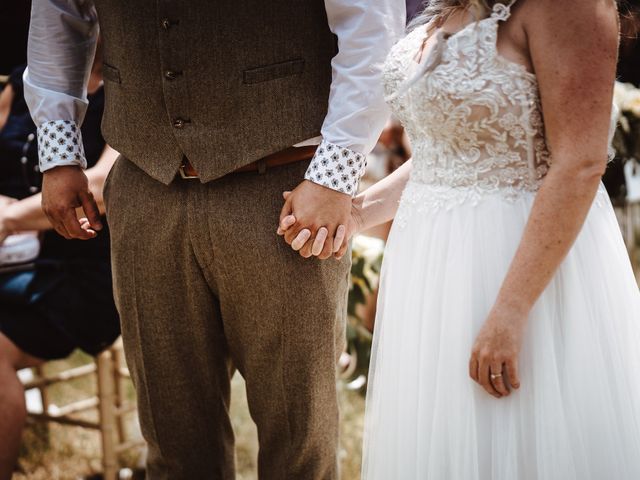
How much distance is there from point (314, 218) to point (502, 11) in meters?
0.50

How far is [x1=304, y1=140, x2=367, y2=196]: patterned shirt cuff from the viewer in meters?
1.40

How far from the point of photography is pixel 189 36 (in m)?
1.43

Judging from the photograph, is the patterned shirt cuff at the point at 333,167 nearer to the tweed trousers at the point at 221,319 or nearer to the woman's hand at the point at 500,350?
the tweed trousers at the point at 221,319

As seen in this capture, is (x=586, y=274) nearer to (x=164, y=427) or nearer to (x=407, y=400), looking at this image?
(x=407, y=400)

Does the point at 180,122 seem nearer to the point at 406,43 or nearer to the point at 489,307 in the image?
the point at 406,43

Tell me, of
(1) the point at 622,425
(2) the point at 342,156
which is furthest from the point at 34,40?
(1) the point at 622,425

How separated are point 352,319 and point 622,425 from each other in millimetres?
1713

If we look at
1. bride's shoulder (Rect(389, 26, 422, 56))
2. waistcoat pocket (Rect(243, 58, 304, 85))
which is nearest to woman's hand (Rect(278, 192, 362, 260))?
waistcoat pocket (Rect(243, 58, 304, 85))

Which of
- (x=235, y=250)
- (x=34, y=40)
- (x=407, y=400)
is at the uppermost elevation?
(x=34, y=40)

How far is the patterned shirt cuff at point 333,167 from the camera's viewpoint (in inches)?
55.2

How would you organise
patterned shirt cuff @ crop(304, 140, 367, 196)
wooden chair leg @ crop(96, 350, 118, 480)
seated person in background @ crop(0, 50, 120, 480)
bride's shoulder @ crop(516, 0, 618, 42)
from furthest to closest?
wooden chair leg @ crop(96, 350, 118, 480)
seated person in background @ crop(0, 50, 120, 480)
patterned shirt cuff @ crop(304, 140, 367, 196)
bride's shoulder @ crop(516, 0, 618, 42)

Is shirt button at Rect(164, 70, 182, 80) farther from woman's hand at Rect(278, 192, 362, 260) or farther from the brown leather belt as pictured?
woman's hand at Rect(278, 192, 362, 260)

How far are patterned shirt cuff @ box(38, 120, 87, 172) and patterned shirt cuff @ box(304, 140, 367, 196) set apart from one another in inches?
25.6

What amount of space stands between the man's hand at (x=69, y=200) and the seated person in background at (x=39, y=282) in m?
0.38
